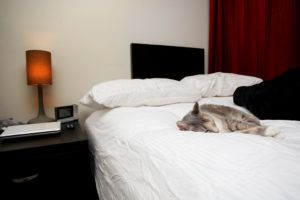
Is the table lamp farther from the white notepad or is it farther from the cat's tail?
the cat's tail

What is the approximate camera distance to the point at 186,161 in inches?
23.5

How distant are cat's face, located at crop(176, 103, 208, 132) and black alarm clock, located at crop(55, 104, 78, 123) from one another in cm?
93

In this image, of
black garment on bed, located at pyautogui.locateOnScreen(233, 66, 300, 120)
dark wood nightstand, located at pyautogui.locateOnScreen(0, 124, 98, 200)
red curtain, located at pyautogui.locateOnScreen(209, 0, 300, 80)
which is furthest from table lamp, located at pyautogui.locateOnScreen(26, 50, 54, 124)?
red curtain, located at pyautogui.locateOnScreen(209, 0, 300, 80)

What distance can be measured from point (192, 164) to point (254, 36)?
185 cm

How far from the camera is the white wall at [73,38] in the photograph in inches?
59.7

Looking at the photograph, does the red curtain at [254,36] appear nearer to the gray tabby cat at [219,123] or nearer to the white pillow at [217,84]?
the white pillow at [217,84]

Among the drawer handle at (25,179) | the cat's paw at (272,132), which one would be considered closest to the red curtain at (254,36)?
the cat's paw at (272,132)

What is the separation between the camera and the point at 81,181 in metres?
1.16

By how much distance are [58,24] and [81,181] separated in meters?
1.22

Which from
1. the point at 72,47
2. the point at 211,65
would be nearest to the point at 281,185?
the point at 72,47

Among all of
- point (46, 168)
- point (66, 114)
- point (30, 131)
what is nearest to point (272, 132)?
point (46, 168)

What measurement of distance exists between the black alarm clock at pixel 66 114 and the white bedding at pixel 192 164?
58 cm

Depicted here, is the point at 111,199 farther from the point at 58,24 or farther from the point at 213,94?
the point at 58,24

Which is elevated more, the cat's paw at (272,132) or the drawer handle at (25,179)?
the cat's paw at (272,132)
